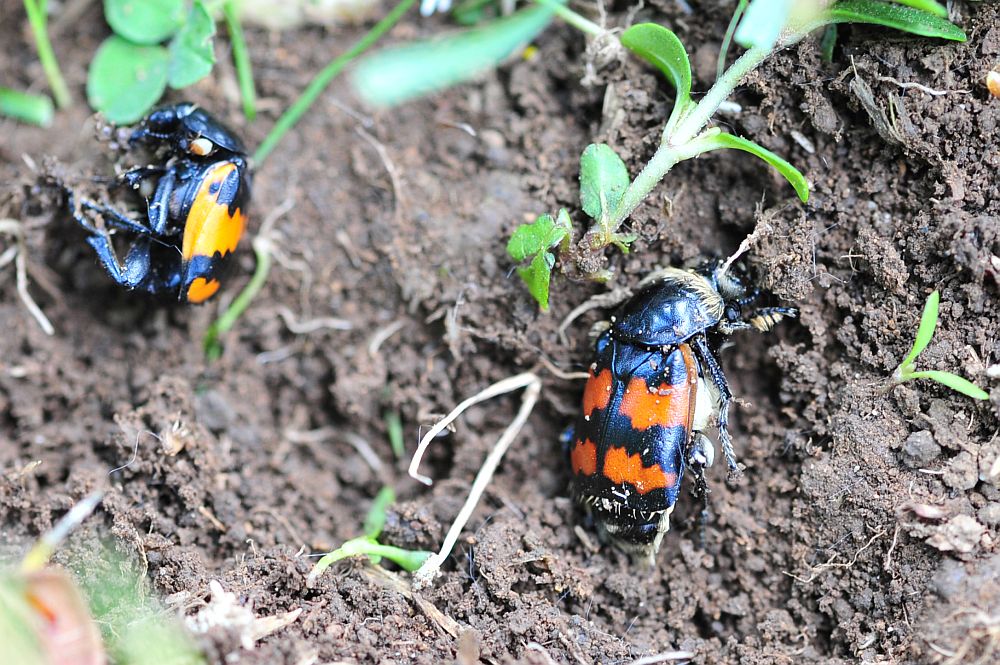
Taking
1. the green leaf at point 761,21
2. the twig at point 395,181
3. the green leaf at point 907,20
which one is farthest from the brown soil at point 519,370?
the green leaf at point 761,21

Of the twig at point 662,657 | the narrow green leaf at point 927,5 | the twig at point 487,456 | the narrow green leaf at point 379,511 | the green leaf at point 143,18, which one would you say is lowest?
the twig at point 662,657

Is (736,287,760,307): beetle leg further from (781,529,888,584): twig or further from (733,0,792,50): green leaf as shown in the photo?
(733,0,792,50): green leaf

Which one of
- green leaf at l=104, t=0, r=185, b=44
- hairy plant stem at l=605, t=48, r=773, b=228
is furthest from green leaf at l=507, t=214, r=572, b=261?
green leaf at l=104, t=0, r=185, b=44

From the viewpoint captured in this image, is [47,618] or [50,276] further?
[50,276]

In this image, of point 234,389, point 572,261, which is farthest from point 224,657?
point 572,261

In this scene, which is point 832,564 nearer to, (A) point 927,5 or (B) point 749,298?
(B) point 749,298

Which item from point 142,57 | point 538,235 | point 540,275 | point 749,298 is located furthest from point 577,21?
point 142,57

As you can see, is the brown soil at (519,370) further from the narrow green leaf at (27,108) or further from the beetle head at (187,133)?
the beetle head at (187,133)

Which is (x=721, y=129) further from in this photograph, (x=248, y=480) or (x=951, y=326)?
(x=248, y=480)
